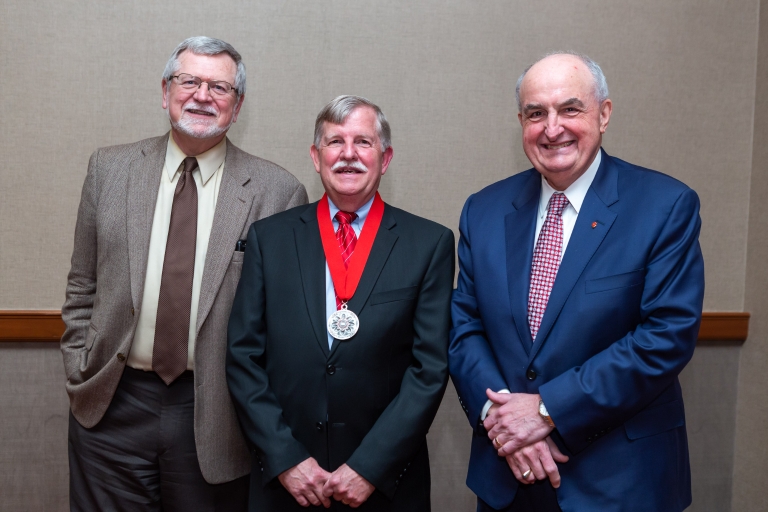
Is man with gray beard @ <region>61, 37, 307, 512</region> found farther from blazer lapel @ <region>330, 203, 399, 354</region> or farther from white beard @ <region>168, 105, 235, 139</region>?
blazer lapel @ <region>330, 203, 399, 354</region>

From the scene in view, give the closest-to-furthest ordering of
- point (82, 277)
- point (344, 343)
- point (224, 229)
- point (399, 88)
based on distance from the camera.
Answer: point (344, 343), point (224, 229), point (82, 277), point (399, 88)

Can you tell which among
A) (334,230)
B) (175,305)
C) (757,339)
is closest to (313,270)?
(334,230)

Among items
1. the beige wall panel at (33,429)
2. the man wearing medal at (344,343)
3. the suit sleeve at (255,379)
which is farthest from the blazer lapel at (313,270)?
the beige wall panel at (33,429)

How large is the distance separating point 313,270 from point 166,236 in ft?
1.76

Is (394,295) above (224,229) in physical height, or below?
below

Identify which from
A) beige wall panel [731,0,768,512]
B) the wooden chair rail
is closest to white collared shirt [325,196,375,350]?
the wooden chair rail

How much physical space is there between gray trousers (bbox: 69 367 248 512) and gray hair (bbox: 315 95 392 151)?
36.7 inches

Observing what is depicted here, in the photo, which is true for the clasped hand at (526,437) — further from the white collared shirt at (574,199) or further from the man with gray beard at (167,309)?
the man with gray beard at (167,309)

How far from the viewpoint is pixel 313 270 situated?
2.20 metres

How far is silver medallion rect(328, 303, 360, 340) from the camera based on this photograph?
6.95 feet

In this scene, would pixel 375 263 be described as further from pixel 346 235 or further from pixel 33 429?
pixel 33 429

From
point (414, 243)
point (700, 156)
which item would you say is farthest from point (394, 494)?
point (700, 156)

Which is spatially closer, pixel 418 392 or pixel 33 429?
pixel 418 392

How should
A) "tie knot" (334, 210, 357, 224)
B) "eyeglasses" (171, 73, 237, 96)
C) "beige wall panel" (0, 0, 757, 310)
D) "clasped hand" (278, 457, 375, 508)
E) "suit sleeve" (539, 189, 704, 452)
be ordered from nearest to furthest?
"suit sleeve" (539, 189, 704, 452) → "clasped hand" (278, 457, 375, 508) → "tie knot" (334, 210, 357, 224) → "eyeglasses" (171, 73, 237, 96) → "beige wall panel" (0, 0, 757, 310)
